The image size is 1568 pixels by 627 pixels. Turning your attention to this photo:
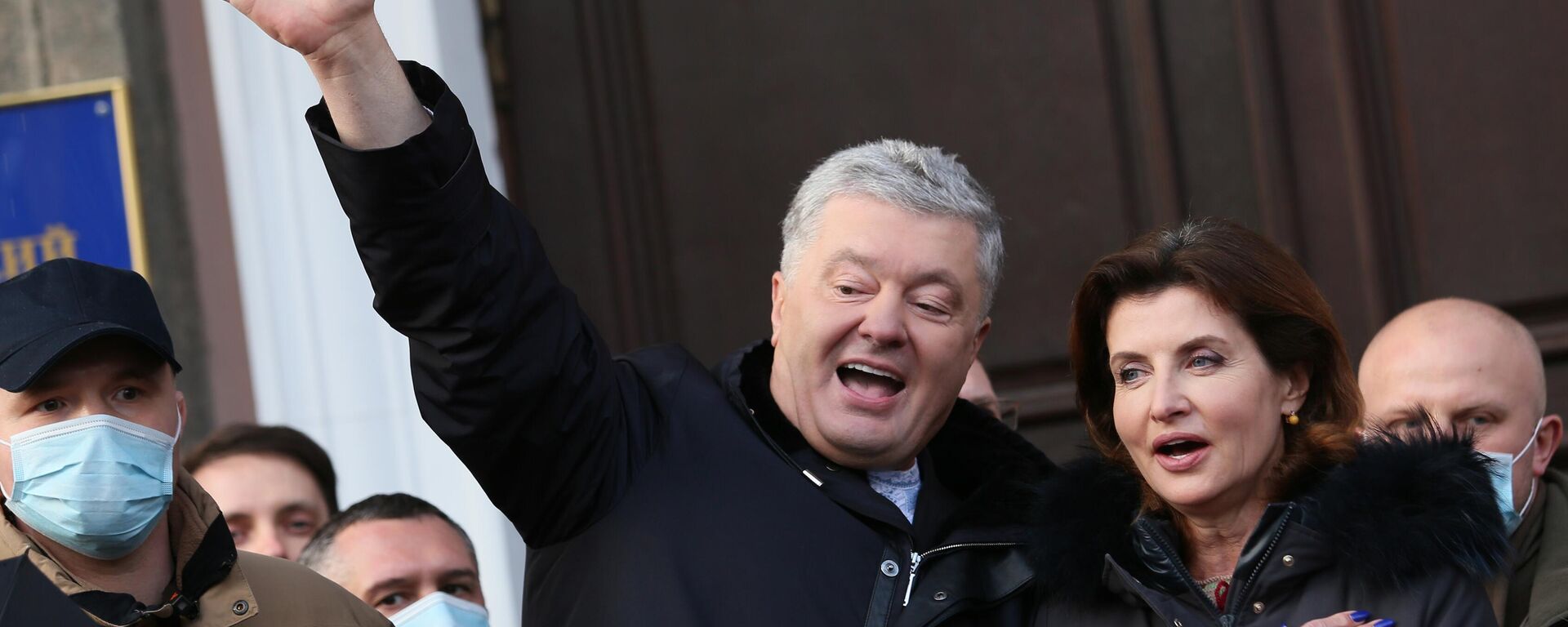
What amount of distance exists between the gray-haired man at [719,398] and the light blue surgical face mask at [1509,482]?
2.82 ft

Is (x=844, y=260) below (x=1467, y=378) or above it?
above

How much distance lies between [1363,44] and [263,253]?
2.86m

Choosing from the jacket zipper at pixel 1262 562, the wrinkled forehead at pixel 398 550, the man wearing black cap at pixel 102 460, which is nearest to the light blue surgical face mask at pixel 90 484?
the man wearing black cap at pixel 102 460

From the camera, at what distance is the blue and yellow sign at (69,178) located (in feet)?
15.3

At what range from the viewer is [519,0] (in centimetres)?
494

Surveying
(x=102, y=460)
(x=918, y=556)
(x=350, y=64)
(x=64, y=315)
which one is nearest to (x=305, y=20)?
(x=350, y=64)

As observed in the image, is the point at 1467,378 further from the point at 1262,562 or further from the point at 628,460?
the point at 628,460

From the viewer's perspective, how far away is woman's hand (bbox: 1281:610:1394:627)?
8.28 ft

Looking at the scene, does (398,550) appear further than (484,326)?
Yes

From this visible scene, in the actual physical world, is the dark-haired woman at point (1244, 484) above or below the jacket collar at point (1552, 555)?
above

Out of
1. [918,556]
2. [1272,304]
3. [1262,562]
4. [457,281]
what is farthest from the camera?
[918,556]

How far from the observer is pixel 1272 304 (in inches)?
109

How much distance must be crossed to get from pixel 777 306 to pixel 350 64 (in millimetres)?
1051

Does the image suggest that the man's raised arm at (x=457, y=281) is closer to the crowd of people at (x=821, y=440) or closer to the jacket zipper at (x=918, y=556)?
the crowd of people at (x=821, y=440)
